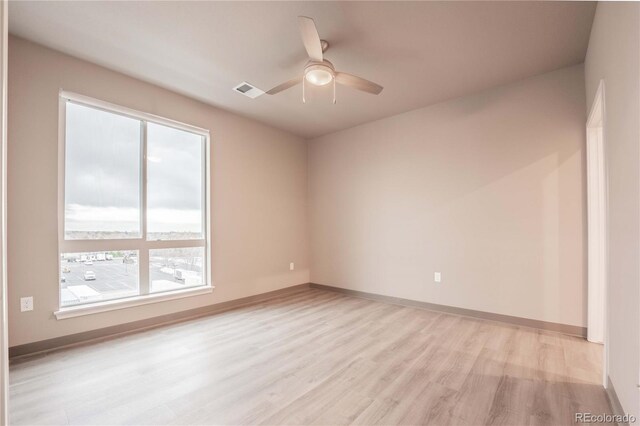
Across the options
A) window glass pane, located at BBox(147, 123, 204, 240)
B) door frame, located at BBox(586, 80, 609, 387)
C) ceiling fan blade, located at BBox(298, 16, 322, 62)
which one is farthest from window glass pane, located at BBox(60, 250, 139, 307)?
door frame, located at BBox(586, 80, 609, 387)

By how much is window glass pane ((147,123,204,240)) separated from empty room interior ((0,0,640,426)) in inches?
1.1

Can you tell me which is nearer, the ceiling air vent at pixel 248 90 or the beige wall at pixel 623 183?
the beige wall at pixel 623 183

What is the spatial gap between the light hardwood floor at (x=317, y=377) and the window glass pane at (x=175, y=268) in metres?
0.60

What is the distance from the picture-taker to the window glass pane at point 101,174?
2.85 m

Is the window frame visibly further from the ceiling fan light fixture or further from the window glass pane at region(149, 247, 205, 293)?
the ceiling fan light fixture

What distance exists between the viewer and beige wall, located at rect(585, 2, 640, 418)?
139 cm

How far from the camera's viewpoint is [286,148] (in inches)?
198

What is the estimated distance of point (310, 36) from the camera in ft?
6.73

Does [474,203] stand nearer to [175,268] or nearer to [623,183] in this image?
[623,183]

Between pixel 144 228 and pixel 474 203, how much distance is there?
393 cm

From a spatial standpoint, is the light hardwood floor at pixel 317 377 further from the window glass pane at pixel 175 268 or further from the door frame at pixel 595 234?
the window glass pane at pixel 175 268

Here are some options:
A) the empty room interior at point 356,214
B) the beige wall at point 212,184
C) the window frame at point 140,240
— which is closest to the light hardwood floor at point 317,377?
the empty room interior at point 356,214

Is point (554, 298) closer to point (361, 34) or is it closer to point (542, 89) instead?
point (542, 89)

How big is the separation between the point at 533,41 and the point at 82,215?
4535 millimetres
